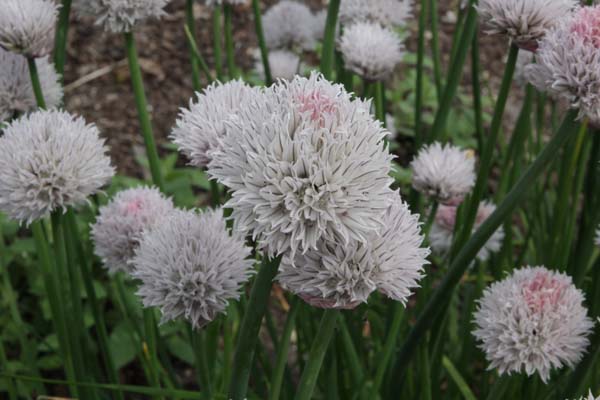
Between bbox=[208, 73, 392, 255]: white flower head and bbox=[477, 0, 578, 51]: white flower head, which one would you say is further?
bbox=[477, 0, 578, 51]: white flower head

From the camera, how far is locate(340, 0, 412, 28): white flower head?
1.93 metres

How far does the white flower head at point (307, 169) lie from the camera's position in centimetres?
78

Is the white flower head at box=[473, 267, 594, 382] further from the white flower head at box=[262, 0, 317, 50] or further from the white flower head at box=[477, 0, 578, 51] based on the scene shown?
the white flower head at box=[262, 0, 317, 50]

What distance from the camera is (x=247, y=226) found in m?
0.81

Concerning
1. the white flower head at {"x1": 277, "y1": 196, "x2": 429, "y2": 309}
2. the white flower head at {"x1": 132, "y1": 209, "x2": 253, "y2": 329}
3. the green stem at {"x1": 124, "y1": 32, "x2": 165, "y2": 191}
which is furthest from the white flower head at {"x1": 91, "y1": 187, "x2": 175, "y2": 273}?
the white flower head at {"x1": 277, "y1": 196, "x2": 429, "y2": 309}

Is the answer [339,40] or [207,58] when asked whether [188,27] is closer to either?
[339,40]

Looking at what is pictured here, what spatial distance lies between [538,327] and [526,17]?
19.1 inches

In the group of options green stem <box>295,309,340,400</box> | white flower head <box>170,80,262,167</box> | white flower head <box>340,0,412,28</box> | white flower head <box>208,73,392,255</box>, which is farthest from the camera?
white flower head <box>340,0,412,28</box>

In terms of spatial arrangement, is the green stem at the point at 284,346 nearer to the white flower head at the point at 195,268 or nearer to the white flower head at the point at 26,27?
the white flower head at the point at 195,268

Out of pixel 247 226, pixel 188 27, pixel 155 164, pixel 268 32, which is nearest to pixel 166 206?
pixel 155 164

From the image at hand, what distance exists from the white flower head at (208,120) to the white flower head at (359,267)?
0.74ft

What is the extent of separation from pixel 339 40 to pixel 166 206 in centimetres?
62

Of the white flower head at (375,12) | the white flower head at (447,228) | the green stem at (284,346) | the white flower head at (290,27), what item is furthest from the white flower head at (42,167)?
the white flower head at (290,27)

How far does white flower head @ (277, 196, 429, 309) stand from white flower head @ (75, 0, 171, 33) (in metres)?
0.68
